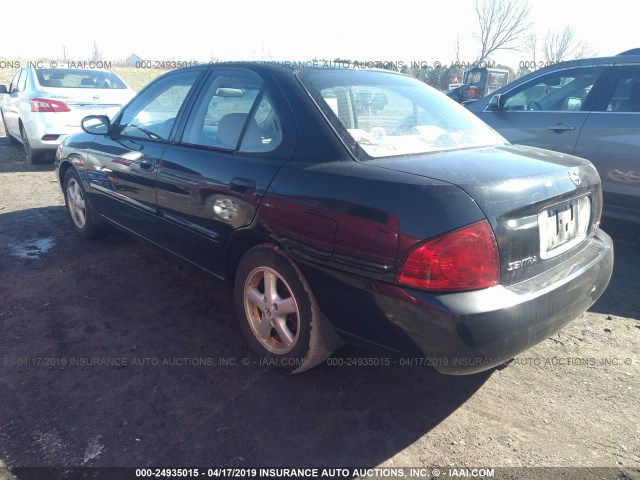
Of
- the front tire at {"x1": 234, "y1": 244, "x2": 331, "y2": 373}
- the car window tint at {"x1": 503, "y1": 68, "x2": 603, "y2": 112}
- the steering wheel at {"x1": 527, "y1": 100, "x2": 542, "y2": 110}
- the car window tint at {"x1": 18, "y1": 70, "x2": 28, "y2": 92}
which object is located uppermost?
the car window tint at {"x1": 18, "y1": 70, "x2": 28, "y2": 92}

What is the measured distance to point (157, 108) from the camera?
3705mm

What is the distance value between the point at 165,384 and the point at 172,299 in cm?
105

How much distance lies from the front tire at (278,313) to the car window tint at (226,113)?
65cm

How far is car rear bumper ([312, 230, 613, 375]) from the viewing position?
1899 mm

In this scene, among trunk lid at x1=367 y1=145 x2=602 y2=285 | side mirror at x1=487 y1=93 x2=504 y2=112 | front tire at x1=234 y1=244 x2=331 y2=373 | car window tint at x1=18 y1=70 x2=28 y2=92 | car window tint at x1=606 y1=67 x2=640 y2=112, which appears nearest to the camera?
trunk lid at x1=367 y1=145 x2=602 y2=285

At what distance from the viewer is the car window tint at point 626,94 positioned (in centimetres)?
439

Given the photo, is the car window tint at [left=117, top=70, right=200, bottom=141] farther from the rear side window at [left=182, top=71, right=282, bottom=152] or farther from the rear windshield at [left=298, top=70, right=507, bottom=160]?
the rear windshield at [left=298, top=70, right=507, bottom=160]

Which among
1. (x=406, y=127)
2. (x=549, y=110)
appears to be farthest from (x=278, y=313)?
(x=549, y=110)

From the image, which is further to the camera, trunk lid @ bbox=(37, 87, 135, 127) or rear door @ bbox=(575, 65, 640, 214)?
trunk lid @ bbox=(37, 87, 135, 127)

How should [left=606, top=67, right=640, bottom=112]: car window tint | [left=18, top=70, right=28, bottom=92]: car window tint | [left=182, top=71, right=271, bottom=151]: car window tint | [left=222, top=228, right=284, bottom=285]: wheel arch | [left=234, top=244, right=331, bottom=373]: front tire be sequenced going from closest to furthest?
[left=234, top=244, right=331, bottom=373]: front tire → [left=222, top=228, right=284, bottom=285]: wheel arch → [left=182, top=71, right=271, bottom=151]: car window tint → [left=606, top=67, right=640, bottom=112]: car window tint → [left=18, top=70, right=28, bottom=92]: car window tint

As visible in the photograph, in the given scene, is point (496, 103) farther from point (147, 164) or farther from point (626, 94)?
point (147, 164)

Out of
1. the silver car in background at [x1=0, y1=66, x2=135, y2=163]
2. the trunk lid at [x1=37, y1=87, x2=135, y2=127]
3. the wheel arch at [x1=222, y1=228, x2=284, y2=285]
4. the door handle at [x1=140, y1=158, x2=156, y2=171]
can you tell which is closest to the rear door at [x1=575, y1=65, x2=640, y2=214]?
the wheel arch at [x1=222, y1=228, x2=284, y2=285]

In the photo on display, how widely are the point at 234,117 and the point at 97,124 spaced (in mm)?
1959

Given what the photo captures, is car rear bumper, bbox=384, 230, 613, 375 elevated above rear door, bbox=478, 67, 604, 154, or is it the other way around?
rear door, bbox=478, 67, 604, 154
